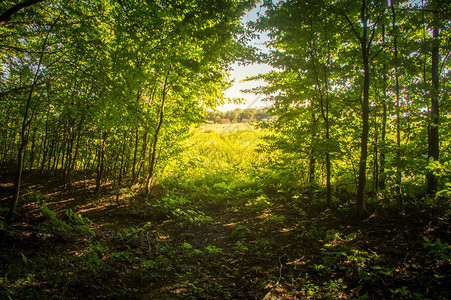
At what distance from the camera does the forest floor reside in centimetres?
274

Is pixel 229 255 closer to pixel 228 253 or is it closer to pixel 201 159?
pixel 228 253

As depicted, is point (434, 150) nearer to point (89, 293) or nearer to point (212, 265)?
point (212, 265)

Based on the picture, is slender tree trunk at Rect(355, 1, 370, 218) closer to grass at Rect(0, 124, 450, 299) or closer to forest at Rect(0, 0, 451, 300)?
forest at Rect(0, 0, 451, 300)

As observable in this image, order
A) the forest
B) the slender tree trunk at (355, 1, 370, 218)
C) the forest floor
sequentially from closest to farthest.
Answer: the forest floor < the forest < the slender tree trunk at (355, 1, 370, 218)

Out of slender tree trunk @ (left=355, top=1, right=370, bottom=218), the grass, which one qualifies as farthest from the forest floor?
slender tree trunk @ (left=355, top=1, right=370, bottom=218)

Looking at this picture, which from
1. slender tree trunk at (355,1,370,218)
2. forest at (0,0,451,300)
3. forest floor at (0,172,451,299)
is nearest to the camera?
forest floor at (0,172,451,299)

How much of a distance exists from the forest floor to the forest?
1.3 inches

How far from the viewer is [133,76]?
3.98m

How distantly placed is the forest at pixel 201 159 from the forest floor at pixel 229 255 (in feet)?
0.11

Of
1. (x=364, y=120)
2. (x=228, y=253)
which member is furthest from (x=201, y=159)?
(x=364, y=120)

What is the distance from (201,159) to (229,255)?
5.59 metres

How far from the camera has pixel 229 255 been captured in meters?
4.34

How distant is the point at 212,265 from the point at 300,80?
18.5 ft

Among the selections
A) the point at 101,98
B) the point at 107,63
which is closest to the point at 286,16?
the point at 107,63
